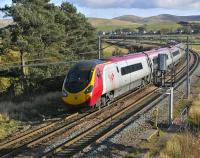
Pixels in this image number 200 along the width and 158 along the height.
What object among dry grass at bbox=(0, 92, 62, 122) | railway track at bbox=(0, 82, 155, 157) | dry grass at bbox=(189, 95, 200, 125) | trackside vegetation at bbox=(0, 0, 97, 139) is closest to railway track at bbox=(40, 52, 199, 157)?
railway track at bbox=(0, 82, 155, 157)

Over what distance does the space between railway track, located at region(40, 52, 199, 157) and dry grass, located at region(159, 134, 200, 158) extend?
10.3ft

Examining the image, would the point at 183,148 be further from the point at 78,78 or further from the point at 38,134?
the point at 78,78

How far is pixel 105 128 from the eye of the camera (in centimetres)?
2111

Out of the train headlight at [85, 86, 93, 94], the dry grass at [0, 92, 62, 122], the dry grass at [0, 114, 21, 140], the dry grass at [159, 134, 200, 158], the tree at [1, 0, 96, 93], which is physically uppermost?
the tree at [1, 0, 96, 93]

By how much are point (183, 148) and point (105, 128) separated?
584 centimetres

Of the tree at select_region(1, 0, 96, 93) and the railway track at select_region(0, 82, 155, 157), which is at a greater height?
the tree at select_region(1, 0, 96, 93)

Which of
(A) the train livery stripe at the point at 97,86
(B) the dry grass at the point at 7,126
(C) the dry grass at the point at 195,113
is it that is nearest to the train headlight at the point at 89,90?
(A) the train livery stripe at the point at 97,86

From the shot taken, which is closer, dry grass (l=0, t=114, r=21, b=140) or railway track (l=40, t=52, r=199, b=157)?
railway track (l=40, t=52, r=199, b=157)

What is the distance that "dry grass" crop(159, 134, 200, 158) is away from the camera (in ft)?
49.6

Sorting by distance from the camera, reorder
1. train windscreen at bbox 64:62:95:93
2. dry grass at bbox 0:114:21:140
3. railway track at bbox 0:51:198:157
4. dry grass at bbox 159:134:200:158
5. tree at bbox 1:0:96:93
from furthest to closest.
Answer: tree at bbox 1:0:96:93 < train windscreen at bbox 64:62:95:93 < dry grass at bbox 0:114:21:140 < railway track at bbox 0:51:198:157 < dry grass at bbox 159:134:200:158

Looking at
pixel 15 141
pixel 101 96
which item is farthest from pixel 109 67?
pixel 15 141

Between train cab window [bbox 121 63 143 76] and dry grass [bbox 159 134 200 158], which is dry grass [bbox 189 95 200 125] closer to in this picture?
train cab window [bbox 121 63 143 76]

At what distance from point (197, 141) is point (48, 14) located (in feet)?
104

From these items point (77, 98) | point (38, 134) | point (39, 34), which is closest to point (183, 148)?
point (38, 134)
